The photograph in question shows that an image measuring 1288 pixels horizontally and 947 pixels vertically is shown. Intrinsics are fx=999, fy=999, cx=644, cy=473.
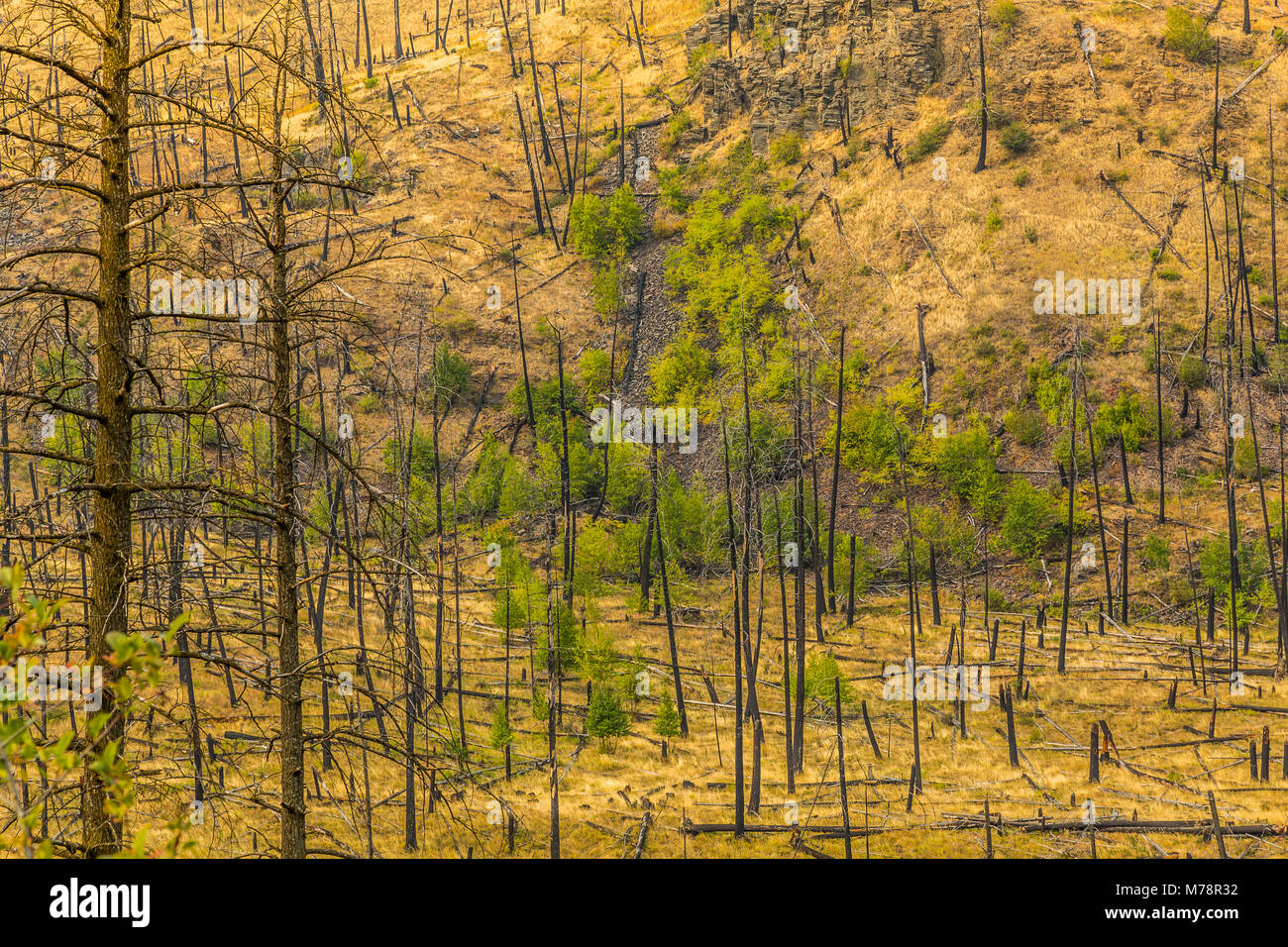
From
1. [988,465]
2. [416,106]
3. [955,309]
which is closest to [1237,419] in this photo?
[988,465]

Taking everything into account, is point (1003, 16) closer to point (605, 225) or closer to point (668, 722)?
point (605, 225)

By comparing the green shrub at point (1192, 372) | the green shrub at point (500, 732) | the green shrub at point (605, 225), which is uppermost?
the green shrub at point (605, 225)

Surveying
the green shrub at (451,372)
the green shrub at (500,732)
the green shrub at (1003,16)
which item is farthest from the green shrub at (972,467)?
the green shrub at (1003,16)

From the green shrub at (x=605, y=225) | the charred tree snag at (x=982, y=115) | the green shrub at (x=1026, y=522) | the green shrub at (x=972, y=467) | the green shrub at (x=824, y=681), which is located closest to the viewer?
the green shrub at (x=824, y=681)

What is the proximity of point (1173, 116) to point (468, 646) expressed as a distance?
171ft

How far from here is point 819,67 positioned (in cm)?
6750

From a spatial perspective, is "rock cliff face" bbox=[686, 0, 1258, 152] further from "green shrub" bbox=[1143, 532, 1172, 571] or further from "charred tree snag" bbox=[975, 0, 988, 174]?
"green shrub" bbox=[1143, 532, 1172, 571]

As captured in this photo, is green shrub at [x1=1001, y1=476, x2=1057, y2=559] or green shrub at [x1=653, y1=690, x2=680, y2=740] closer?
green shrub at [x1=653, y1=690, x2=680, y2=740]

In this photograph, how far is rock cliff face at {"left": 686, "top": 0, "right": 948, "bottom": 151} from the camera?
65562 millimetres

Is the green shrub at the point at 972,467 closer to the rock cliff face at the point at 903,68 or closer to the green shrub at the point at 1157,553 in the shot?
the green shrub at the point at 1157,553

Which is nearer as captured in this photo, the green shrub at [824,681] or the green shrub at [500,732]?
the green shrub at [500,732]

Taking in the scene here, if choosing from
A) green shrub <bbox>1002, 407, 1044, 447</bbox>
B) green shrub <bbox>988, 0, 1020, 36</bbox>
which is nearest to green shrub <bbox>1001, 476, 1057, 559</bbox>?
green shrub <bbox>1002, 407, 1044, 447</bbox>

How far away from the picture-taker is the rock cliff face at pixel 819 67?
6556cm

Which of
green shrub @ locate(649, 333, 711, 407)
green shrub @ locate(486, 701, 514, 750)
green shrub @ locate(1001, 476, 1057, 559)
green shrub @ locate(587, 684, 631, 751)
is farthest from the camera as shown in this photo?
green shrub @ locate(649, 333, 711, 407)
